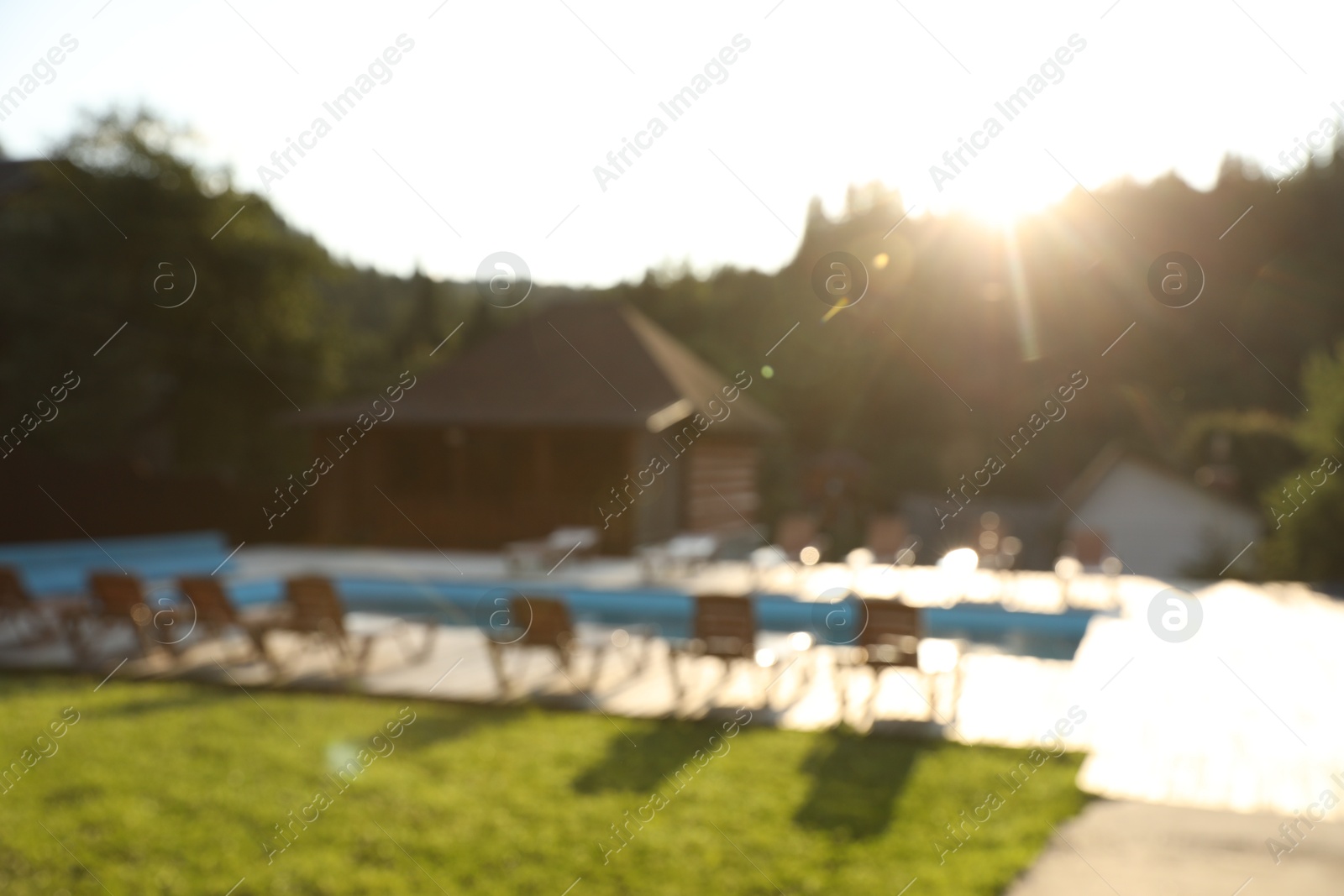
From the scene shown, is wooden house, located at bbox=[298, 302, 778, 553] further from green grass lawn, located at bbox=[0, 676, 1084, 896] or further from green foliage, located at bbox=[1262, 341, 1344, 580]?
green grass lawn, located at bbox=[0, 676, 1084, 896]

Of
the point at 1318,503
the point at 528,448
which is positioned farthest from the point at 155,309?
the point at 1318,503

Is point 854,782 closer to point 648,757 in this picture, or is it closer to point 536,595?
point 648,757

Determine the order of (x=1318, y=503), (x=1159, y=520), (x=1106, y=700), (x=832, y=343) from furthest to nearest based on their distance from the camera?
(x=832, y=343) → (x=1159, y=520) → (x=1318, y=503) → (x=1106, y=700)

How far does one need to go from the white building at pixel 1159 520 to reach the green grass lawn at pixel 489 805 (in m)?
13.7

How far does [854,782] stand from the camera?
250 inches

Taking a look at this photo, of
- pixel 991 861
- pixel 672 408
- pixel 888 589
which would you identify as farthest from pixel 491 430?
pixel 991 861

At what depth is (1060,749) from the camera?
7.04m

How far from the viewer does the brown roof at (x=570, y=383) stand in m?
20.8

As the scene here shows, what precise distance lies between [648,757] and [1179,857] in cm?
311

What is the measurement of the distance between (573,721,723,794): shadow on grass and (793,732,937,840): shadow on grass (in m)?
0.76

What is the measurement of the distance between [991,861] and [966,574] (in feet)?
41.9

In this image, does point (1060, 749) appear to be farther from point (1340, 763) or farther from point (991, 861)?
point (991, 861)

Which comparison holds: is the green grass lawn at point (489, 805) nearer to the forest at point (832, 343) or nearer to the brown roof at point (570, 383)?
the brown roof at point (570, 383)

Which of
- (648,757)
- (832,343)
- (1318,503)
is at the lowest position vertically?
(1318,503)
